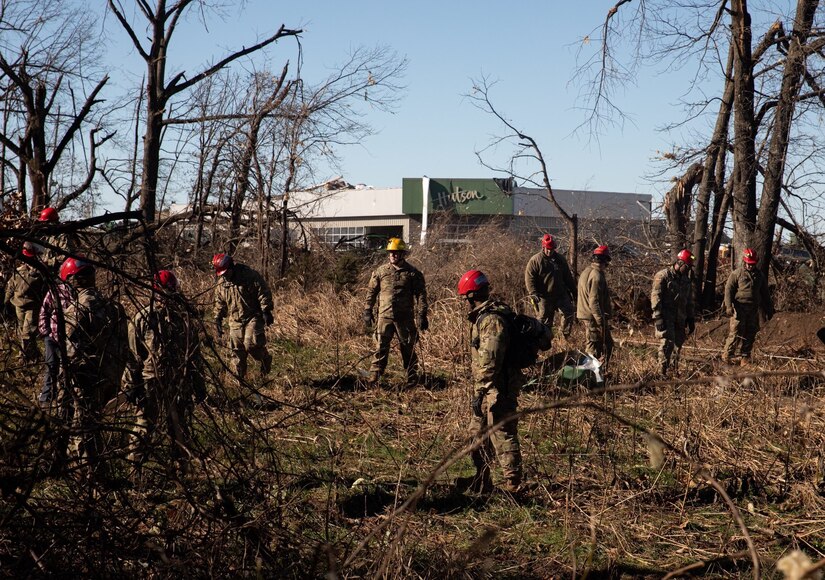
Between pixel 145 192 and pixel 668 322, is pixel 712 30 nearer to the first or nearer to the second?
pixel 668 322

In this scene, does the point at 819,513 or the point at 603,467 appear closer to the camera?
the point at 819,513

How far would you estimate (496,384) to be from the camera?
7.12 m

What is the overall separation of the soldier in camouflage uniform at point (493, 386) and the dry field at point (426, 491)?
0.72 ft

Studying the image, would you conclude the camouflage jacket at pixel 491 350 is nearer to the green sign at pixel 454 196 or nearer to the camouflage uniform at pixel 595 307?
the camouflage uniform at pixel 595 307

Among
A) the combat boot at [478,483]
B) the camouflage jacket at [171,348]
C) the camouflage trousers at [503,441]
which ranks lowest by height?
the combat boot at [478,483]

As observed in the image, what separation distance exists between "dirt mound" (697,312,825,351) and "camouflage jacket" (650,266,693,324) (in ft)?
7.93

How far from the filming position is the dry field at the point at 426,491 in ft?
13.9

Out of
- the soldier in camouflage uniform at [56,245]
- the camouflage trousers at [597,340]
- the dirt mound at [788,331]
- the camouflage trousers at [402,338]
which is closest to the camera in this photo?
the soldier in camouflage uniform at [56,245]

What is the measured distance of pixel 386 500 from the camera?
22.8 feet

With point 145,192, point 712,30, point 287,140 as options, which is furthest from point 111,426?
point 287,140

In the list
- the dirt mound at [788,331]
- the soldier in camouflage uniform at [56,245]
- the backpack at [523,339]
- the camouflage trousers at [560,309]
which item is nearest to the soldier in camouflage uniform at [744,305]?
the dirt mound at [788,331]

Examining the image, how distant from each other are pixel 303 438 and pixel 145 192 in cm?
1258

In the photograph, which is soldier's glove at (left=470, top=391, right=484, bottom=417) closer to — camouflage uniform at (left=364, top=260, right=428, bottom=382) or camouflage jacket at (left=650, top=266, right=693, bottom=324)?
camouflage uniform at (left=364, top=260, right=428, bottom=382)

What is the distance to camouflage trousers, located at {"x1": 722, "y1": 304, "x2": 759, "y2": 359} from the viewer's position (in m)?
13.4
